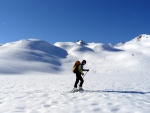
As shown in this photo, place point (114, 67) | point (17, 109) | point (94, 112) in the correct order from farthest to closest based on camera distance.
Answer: point (114, 67)
point (17, 109)
point (94, 112)

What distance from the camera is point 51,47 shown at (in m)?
150

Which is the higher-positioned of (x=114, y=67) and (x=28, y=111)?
(x=114, y=67)

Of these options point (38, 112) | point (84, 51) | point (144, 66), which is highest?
point (84, 51)

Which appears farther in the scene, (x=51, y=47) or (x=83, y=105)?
(x=51, y=47)

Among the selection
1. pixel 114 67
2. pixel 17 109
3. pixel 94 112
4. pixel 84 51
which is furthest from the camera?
pixel 84 51

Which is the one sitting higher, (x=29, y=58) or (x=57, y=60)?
(x=57, y=60)

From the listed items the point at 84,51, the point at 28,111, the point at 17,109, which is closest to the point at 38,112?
the point at 28,111

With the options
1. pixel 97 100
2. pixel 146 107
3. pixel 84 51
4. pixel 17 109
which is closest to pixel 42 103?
pixel 17 109

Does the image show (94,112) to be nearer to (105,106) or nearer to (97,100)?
(105,106)

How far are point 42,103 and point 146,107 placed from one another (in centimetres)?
437

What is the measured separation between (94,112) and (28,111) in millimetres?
2465

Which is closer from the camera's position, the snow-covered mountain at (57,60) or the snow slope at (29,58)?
the snow slope at (29,58)

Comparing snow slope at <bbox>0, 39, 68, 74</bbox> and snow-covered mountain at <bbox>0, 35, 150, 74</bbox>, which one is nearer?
snow slope at <bbox>0, 39, 68, 74</bbox>

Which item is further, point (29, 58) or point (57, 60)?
point (57, 60)
